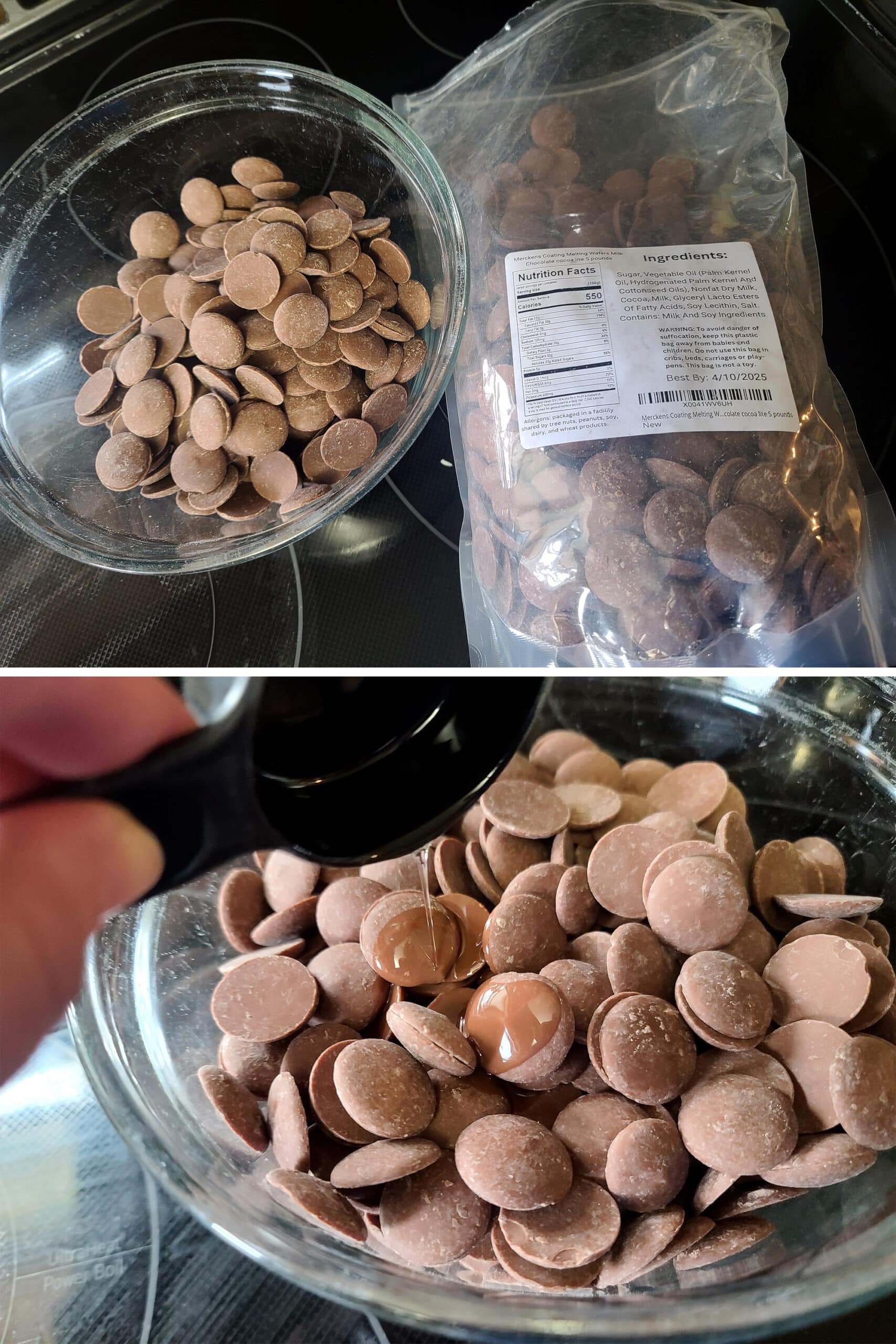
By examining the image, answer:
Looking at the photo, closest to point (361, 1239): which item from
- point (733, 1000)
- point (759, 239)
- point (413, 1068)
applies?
point (413, 1068)

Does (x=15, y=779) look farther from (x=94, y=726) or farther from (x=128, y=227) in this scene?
(x=128, y=227)

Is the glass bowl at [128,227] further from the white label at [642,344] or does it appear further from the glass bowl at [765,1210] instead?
the glass bowl at [765,1210]

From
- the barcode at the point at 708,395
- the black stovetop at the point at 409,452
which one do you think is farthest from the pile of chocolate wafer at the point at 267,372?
the barcode at the point at 708,395

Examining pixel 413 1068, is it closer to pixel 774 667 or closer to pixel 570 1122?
pixel 570 1122

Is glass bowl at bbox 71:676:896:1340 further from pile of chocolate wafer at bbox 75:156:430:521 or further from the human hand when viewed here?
pile of chocolate wafer at bbox 75:156:430:521

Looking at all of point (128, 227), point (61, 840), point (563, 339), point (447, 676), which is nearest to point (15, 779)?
point (61, 840)

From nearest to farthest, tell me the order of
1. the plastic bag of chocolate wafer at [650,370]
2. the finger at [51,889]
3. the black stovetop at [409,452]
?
the finger at [51,889] → the plastic bag of chocolate wafer at [650,370] → the black stovetop at [409,452]
